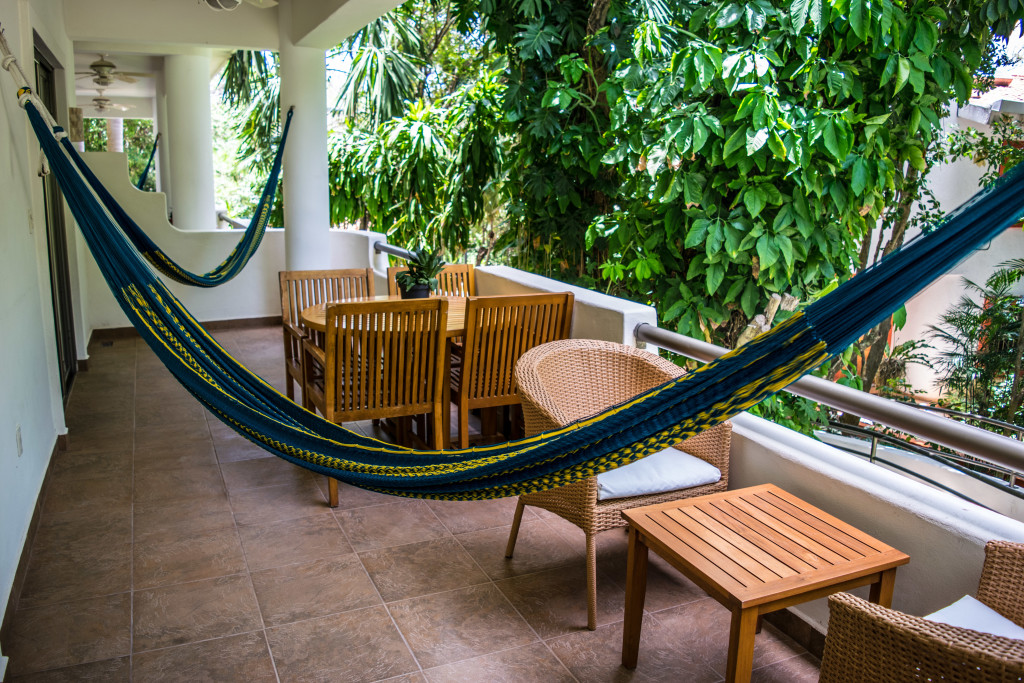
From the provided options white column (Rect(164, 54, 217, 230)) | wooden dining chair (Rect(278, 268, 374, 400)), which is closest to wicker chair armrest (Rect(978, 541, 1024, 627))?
wooden dining chair (Rect(278, 268, 374, 400))

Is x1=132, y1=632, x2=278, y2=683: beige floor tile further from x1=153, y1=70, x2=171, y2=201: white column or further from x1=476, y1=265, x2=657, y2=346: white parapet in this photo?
x1=153, y1=70, x2=171, y2=201: white column

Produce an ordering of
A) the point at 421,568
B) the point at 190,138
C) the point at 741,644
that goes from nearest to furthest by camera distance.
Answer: the point at 741,644 → the point at 421,568 → the point at 190,138

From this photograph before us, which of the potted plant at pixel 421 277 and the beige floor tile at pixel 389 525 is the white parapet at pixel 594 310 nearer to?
the potted plant at pixel 421 277

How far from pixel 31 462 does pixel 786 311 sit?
129 inches

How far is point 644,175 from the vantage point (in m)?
3.84

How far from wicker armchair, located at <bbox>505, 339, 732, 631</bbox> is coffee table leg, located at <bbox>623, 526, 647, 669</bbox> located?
19 centimetres

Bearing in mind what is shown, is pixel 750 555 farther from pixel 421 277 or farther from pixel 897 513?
pixel 421 277

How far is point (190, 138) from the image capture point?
805cm

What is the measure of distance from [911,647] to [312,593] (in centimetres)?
172

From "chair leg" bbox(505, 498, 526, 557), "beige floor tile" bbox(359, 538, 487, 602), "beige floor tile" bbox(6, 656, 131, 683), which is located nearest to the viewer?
"beige floor tile" bbox(6, 656, 131, 683)

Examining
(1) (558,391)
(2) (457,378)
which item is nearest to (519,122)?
(2) (457,378)

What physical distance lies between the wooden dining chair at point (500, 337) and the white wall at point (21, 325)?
156 cm

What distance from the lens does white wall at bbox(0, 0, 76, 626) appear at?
7.79ft

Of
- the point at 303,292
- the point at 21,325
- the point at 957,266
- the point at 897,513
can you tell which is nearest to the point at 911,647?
the point at 897,513
